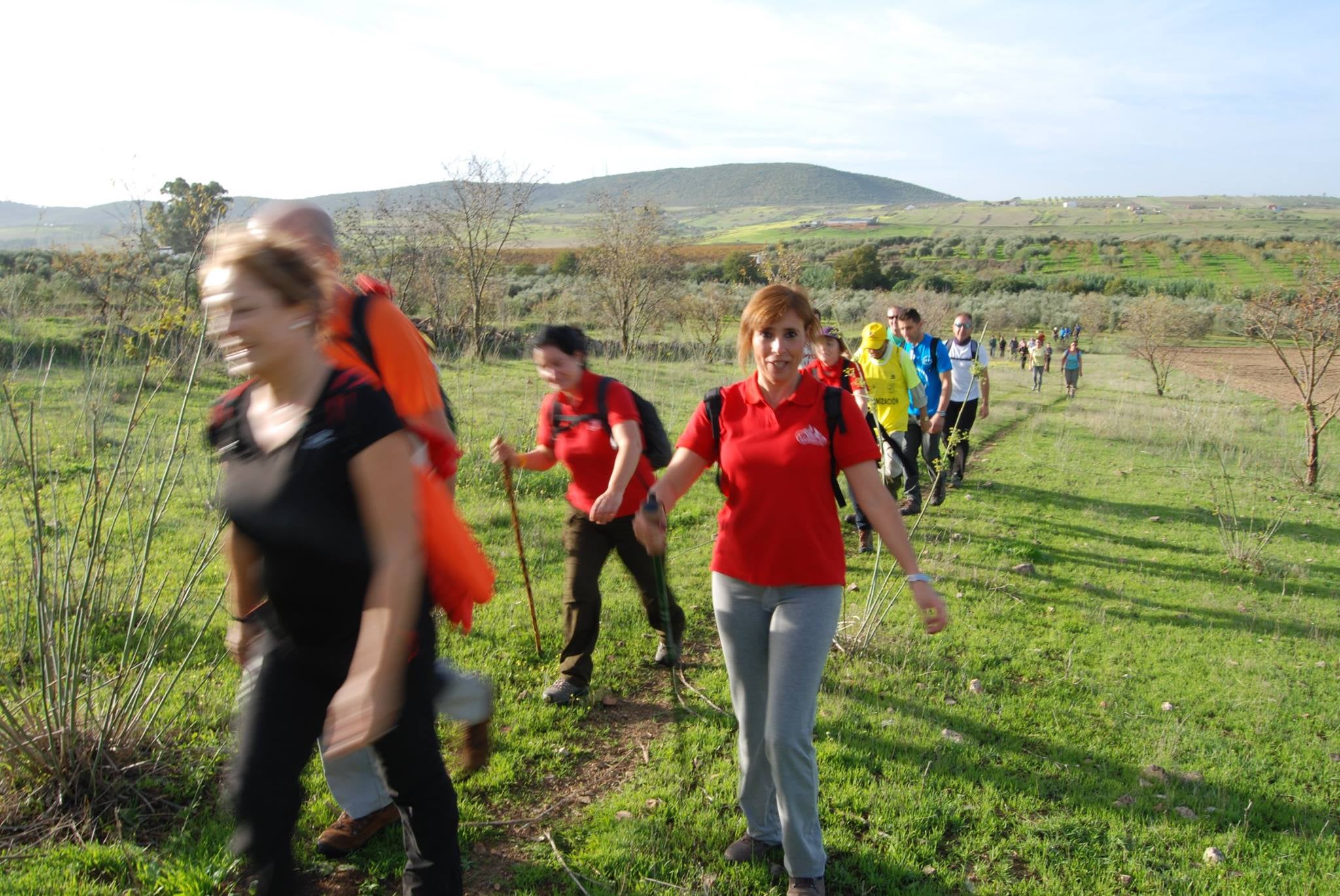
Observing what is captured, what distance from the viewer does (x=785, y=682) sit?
2.85m

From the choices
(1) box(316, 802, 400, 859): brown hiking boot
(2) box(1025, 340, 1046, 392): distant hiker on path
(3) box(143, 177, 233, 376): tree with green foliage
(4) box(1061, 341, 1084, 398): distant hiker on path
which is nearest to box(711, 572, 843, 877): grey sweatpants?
(1) box(316, 802, 400, 859): brown hiking boot

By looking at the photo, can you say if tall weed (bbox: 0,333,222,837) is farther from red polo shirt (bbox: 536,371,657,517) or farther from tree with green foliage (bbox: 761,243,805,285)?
tree with green foliage (bbox: 761,243,805,285)

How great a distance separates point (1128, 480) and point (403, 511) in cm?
1237

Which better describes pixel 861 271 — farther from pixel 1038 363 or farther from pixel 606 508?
pixel 606 508

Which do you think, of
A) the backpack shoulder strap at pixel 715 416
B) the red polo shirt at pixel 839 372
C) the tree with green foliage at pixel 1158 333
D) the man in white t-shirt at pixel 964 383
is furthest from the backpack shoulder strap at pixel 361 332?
the tree with green foliage at pixel 1158 333

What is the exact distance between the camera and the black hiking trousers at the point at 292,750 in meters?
2.14

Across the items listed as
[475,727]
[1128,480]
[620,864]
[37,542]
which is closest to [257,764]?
[475,727]

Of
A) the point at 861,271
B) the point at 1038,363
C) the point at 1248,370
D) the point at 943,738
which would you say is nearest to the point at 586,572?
the point at 943,738

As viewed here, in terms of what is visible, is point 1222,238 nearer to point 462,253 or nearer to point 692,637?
point 462,253

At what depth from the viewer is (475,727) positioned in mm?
2689

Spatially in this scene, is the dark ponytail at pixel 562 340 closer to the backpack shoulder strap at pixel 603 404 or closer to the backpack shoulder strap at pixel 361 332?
the backpack shoulder strap at pixel 603 404

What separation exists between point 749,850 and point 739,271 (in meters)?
42.5

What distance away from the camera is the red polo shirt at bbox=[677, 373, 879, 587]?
9.53 ft

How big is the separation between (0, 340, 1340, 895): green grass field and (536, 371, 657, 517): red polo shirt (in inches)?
47.8
